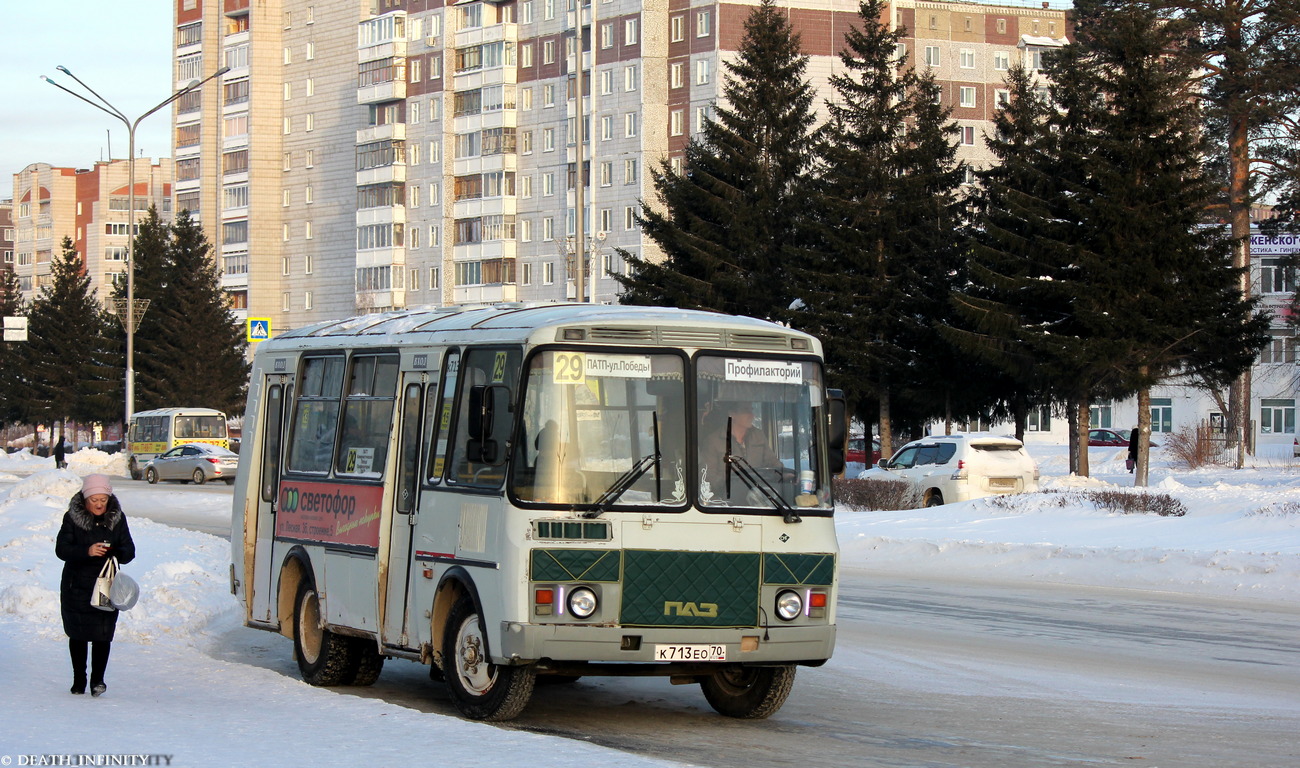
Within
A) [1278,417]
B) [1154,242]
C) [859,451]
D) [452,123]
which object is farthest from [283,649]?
[1278,417]

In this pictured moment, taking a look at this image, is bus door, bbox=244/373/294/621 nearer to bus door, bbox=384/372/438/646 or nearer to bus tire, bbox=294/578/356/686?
bus tire, bbox=294/578/356/686

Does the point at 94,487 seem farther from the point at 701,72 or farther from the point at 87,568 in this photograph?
the point at 701,72

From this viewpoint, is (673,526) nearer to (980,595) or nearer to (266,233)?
(980,595)

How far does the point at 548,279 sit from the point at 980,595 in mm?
79386

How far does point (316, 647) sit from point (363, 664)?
0.48 metres

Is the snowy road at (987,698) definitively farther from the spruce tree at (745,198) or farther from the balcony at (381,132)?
the balcony at (381,132)

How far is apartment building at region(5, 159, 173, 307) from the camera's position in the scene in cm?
16438

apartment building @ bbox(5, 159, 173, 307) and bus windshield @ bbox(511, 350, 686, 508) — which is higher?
apartment building @ bbox(5, 159, 173, 307)

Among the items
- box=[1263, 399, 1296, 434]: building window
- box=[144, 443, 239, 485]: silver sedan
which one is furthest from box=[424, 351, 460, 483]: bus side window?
box=[1263, 399, 1296, 434]: building window

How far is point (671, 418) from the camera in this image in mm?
10156

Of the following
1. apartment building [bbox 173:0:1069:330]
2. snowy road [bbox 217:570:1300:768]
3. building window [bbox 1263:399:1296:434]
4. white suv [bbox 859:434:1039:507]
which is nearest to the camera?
snowy road [bbox 217:570:1300:768]

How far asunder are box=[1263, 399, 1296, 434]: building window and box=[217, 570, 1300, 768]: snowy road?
82.8 metres

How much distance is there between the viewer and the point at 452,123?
10131 cm

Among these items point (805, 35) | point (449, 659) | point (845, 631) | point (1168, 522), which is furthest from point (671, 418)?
point (805, 35)
